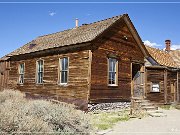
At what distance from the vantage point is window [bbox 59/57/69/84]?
1828cm

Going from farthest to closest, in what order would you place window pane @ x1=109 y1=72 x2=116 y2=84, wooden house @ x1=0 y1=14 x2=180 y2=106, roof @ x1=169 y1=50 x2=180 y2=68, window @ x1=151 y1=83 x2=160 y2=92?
roof @ x1=169 y1=50 x2=180 y2=68 → window @ x1=151 y1=83 x2=160 y2=92 → window pane @ x1=109 y1=72 x2=116 y2=84 → wooden house @ x1=0 y1=14 x2=180 y2=106

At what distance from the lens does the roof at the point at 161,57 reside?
87.9ft

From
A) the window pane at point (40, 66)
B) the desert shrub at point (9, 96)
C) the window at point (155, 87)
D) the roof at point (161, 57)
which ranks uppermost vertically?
the roof at point (161, 57)

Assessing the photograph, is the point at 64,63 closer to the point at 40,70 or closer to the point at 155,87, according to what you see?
the point at 40,70

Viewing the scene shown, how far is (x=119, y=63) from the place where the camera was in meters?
18.8

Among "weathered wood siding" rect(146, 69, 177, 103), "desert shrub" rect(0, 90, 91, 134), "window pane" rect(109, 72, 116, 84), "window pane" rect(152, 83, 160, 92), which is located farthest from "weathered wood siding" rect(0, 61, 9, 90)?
"desert shrub" rect(0, 90, 91, 134)

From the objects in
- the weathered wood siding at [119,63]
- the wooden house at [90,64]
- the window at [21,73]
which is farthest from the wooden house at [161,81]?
the window at [21,73]

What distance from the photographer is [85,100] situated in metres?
16.4

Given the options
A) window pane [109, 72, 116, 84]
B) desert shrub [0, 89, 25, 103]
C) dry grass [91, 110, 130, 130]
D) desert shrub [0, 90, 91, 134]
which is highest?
window pane [109, 72, 116, 84]

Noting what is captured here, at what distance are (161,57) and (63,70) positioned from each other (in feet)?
45.4

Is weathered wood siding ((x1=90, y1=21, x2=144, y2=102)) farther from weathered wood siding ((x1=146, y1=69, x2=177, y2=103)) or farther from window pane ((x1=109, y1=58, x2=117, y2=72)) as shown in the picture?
weathered wood siding ((x1=146, y1=69, x2=177, y2=103))

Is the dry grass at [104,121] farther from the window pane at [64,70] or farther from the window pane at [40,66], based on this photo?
the window pane at [40,66]

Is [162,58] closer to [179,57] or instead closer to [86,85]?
[179,57]

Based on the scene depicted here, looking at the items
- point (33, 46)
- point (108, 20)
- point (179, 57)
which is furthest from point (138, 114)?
point (179, 57)
